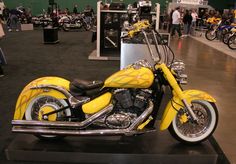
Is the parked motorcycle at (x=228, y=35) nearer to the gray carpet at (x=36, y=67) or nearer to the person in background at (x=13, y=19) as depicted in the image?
the gray carpet at (x=36, y=67)

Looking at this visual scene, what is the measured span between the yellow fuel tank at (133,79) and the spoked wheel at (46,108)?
578mm

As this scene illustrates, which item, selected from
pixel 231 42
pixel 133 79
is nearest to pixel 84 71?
pixel 133 79

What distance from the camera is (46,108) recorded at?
115 inches

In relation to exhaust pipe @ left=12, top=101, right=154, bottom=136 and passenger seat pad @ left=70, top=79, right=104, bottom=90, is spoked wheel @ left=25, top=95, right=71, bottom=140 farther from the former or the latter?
passenger seat pad @ left=70, top=79, right=104, bottom=90

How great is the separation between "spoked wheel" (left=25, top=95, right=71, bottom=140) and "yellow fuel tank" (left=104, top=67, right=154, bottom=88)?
58 centimetres

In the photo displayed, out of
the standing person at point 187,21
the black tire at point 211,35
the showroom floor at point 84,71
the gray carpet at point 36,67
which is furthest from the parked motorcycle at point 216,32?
the gray carpet at point 36,67

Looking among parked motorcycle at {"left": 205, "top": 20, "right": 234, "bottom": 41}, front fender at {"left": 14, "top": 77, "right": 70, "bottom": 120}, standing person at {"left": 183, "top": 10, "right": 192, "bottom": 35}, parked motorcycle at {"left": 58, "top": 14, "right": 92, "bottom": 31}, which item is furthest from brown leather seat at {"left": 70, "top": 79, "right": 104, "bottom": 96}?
parked motorcycle at {"left": 58, "top": 14, "right": 92, "bottom": 31}

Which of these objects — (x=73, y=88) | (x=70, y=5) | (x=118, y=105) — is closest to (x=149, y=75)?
(x=118, y=105)

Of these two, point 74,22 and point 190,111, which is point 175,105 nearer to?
point 190,111

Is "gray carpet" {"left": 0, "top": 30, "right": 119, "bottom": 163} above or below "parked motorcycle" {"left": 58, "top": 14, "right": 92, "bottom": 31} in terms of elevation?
below

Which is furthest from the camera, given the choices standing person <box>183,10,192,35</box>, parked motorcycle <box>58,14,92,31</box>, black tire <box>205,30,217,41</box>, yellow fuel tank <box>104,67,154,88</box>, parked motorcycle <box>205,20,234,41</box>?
parked motorcycle <box>58,14,92,31</box>

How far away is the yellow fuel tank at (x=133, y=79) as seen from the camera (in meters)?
2.67

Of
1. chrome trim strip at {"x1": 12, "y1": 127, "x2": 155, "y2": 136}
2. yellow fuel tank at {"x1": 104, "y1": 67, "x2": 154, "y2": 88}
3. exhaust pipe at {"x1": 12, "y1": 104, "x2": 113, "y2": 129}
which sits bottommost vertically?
chrome trim strip at {"x1": 12, "y1": 127, "x2": 155, "y2": 136}

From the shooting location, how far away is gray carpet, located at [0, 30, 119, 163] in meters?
4.25
